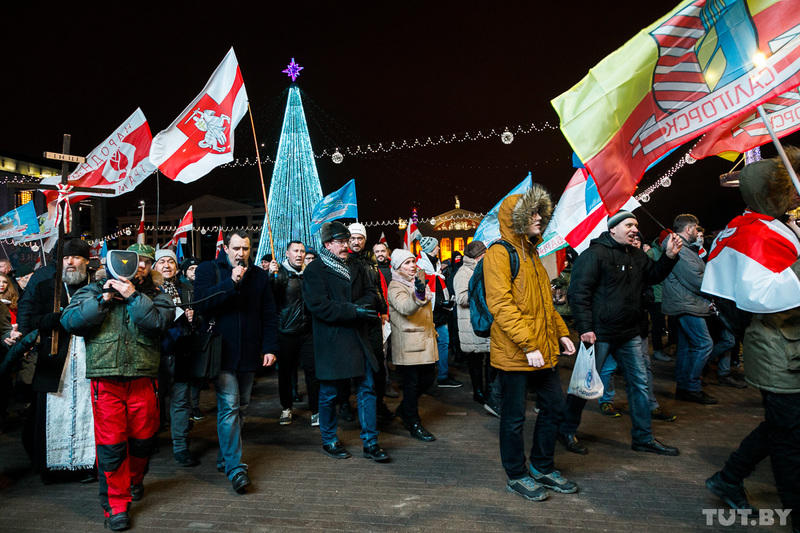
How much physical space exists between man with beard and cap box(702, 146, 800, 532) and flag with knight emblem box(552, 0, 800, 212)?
1.73 ft

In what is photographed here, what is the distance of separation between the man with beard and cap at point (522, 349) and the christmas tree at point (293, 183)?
15.2 m

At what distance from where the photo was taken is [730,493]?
3662 mm

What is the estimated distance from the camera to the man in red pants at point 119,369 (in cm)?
370

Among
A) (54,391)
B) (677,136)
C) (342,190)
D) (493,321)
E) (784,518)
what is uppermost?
(342,190)

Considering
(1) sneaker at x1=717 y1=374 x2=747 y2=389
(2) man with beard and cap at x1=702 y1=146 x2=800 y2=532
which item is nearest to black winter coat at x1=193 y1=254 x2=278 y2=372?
(2) man with beard and cap at x1=702 y1=146 x2=800 y2=532

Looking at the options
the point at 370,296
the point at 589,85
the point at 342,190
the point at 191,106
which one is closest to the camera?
the point at 589,85

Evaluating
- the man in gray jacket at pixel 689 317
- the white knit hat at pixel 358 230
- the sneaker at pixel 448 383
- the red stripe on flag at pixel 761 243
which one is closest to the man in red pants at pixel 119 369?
the white knit hat at pixel 358 230

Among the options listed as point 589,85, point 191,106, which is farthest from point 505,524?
point 191,106

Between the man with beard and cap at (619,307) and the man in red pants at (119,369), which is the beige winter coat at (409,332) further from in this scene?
the man in red pants at (119,369)

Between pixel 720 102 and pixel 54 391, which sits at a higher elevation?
pixel 720 102

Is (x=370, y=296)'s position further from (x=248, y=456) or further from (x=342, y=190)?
(x=342, y=190)

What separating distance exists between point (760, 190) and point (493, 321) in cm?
205

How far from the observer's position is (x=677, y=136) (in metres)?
3.52

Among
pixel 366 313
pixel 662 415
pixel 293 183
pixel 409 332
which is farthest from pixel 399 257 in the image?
pixel 293 183
